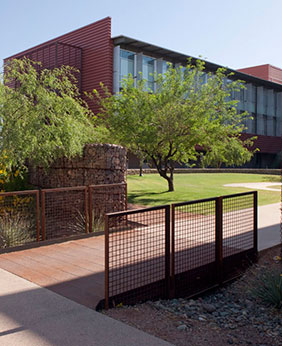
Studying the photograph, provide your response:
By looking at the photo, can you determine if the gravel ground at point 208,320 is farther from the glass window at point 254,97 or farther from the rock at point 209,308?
the glass window at point 254,97

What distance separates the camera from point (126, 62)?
34969mm

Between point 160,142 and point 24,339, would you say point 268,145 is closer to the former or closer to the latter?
point 160,142

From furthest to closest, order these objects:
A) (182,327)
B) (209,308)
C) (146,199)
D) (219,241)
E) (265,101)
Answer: (265,101)
(146,199)
(219,241)
(209,308)
(182,327)

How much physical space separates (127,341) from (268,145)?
5154 cm

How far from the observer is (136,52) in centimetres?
3616

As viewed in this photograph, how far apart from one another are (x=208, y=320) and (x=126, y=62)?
105 ft

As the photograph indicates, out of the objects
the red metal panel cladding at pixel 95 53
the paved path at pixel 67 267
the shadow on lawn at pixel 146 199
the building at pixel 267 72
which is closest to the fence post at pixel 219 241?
the paved path at pixel 67 267

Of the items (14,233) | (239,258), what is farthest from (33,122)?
(239,258)

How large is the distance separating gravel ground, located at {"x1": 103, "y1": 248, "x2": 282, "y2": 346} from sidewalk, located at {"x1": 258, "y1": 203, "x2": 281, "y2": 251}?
119 inches

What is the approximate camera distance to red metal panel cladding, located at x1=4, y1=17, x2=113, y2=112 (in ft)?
109

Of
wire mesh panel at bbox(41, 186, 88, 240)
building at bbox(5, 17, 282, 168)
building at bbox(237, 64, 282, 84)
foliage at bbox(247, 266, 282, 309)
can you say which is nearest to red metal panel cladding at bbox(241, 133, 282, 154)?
building at bbox(237, 64, 282, 84)

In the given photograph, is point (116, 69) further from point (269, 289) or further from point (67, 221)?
point (269, 289)

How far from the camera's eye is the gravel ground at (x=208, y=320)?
4410mm

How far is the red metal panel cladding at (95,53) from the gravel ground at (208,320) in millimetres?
28646
